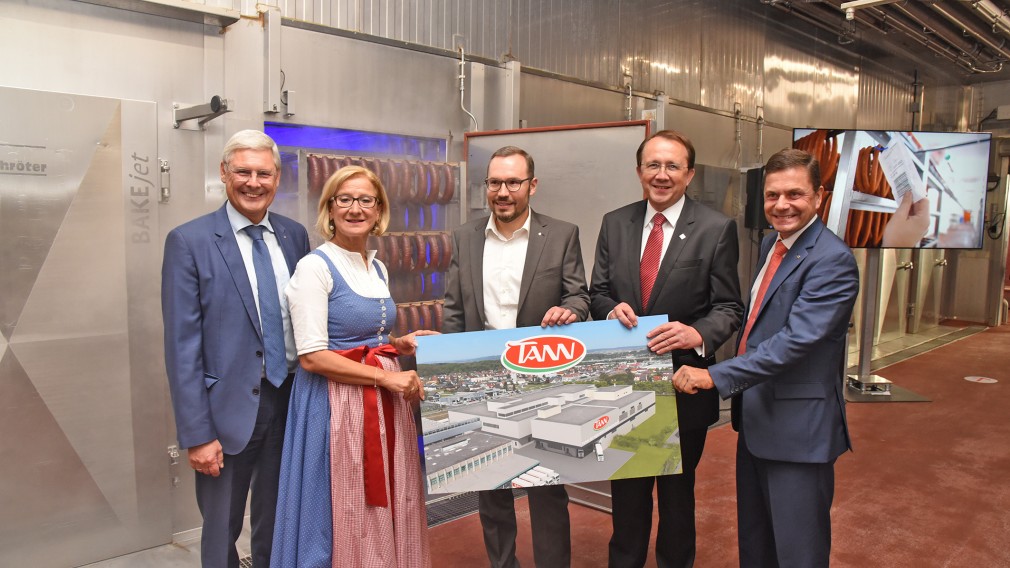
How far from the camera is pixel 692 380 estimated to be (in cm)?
238

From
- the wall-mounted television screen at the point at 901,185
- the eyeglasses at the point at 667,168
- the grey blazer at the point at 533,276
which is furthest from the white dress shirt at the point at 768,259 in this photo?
the wall-mounted television screen at the point at 901,185

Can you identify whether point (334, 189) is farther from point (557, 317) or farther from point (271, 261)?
point (557, 317)

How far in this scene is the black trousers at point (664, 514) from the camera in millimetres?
2717

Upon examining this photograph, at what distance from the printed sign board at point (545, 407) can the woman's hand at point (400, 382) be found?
0.05 meters

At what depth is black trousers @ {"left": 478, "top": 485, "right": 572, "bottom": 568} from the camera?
2.80 meters

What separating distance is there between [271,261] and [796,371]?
1.79 metres

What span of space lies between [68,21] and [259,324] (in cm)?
193

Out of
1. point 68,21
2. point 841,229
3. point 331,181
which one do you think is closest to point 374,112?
point 68,21

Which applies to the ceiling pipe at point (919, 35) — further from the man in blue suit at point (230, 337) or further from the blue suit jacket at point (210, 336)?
the blue suit jacket at point (210, 336)

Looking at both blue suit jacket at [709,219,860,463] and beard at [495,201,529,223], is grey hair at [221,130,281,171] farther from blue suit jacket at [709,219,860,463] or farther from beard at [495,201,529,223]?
blue suit jacket at [709,219,860,463]

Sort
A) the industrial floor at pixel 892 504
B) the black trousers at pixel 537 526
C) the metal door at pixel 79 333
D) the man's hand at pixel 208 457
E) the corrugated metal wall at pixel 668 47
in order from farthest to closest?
the corrugated metal wall at pixel 668 47 < the industrial floor at pixel 892 504 < the metal door at pixel 79 333 < the black trousers at pixel 537 526 < the man's hand at pixel 208 457

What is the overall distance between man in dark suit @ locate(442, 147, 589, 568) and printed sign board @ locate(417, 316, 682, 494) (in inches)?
8.0

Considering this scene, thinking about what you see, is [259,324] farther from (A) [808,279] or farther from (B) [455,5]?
(B) [455,5]

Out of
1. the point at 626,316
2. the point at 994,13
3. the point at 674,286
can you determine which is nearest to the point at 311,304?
the point at 626,316
